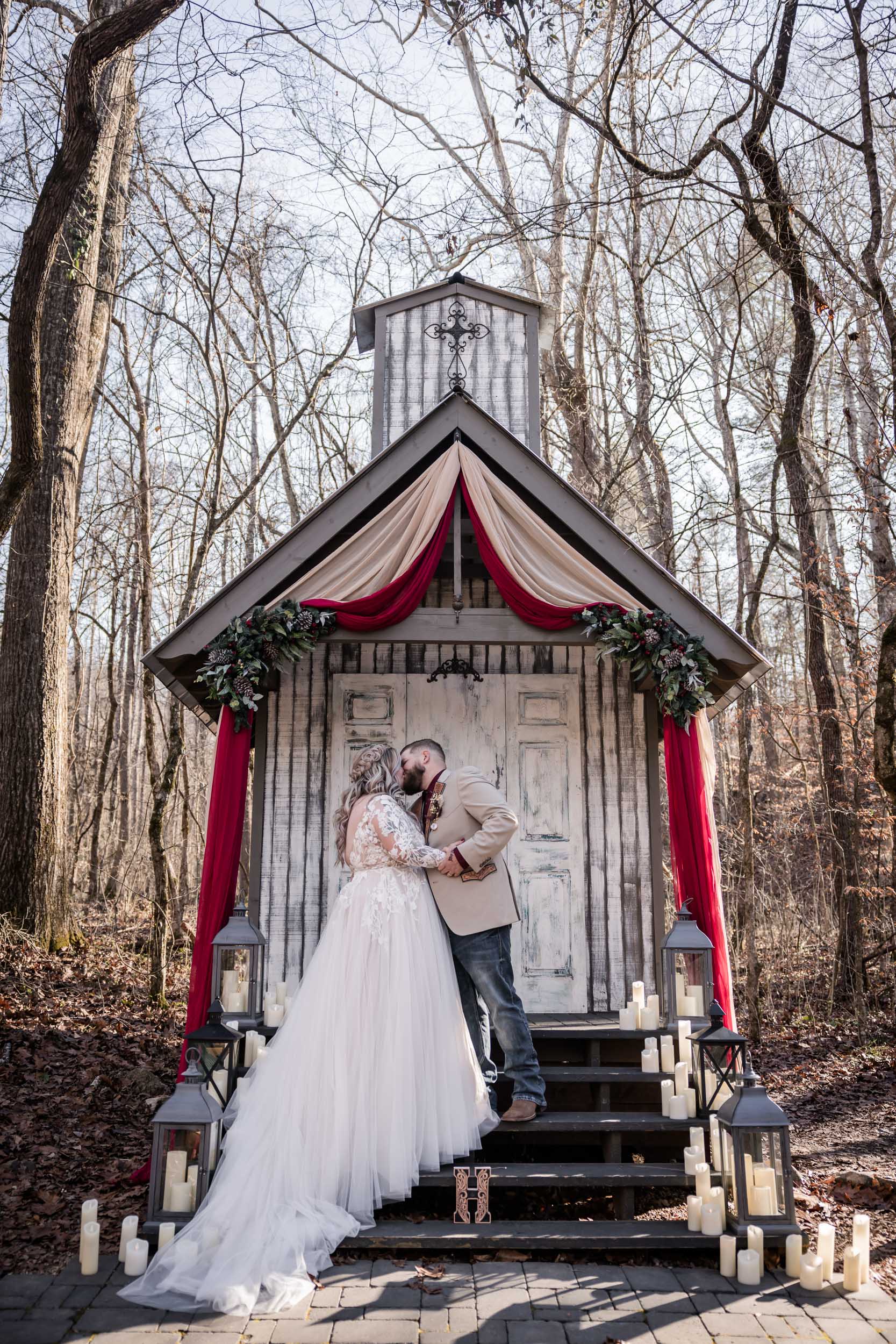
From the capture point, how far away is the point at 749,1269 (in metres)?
4.20

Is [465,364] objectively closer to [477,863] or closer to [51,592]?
[51,592]

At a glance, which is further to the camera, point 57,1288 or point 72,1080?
point 72,1080

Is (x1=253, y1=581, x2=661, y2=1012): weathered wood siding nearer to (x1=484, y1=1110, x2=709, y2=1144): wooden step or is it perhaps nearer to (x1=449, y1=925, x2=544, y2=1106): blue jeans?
(x1=484, y1=1110, x2=709, y2=1144): wooden step

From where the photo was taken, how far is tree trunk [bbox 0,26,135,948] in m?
9.76

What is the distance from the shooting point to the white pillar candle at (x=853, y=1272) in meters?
4.15

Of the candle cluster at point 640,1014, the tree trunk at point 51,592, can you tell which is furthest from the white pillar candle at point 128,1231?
the tree trunk at point 51,592

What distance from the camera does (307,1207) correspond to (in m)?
4.38

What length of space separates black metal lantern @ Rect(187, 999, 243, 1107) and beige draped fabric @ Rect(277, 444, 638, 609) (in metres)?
2.73

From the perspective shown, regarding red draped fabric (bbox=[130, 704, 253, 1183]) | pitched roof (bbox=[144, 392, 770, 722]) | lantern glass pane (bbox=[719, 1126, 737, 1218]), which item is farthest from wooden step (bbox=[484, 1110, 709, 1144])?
pitched roof (bbox=[144, 392, 770, 722])

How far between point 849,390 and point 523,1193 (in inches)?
523

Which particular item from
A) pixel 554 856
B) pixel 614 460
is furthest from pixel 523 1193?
pixel 614 460

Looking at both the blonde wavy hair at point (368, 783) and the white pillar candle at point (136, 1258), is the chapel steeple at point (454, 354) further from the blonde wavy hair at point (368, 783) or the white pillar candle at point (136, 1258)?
the white pillar candle at point (136, 1258)

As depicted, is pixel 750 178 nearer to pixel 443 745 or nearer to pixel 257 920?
pixel 443 745

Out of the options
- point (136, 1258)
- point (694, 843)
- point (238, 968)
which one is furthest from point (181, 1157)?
point (694, 843)
